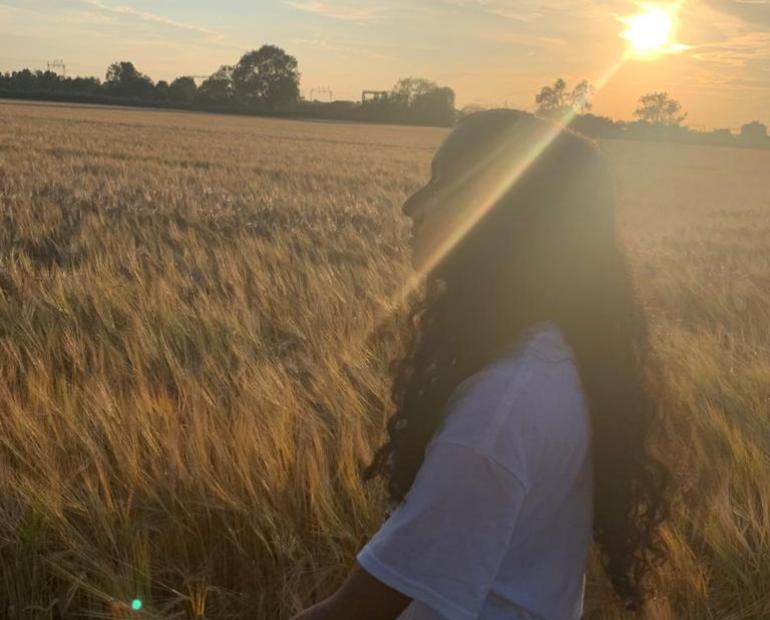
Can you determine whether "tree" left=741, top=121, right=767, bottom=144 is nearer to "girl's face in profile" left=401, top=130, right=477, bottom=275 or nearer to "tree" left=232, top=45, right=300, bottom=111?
"tree" left=232, top=45, right=300, bottom=111

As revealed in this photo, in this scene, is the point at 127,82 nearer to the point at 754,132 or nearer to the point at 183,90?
the point at 183,90

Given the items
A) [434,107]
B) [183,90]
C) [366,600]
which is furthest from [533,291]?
[183,90]

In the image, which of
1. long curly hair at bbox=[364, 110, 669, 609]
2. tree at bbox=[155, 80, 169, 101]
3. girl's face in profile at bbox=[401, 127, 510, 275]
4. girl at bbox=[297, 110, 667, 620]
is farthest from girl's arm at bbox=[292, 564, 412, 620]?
tree at bbox=[155, 80, 169, 101]

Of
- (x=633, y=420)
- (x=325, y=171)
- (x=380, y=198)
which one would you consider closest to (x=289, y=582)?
(x=633, y=420)

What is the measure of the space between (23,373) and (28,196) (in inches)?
252

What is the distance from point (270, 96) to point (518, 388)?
330ft

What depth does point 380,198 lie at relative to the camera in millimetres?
12516

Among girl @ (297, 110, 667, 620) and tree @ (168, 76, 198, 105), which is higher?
girl @ (297, 110, 667, 620)

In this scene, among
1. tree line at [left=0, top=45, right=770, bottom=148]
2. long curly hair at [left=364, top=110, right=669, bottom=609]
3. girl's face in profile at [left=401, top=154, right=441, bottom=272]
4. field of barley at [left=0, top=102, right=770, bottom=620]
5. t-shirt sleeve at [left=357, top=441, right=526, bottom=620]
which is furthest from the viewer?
tree line at [left=0, top=45, right=770, bottom=148]

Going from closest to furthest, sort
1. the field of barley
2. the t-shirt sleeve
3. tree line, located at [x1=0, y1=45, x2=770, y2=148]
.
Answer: the t-shirt sleeve → the field of barley → tree line, located at [x1=0, y1=45, x2=770, y2=148]

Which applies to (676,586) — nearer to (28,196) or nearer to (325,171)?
(28,196)

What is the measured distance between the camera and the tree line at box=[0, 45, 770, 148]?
78.7 m

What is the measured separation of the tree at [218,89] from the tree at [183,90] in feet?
2.89

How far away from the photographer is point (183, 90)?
9225 cm
